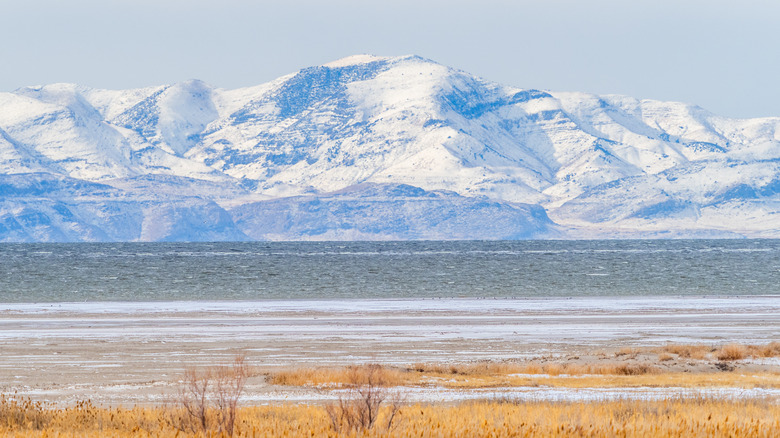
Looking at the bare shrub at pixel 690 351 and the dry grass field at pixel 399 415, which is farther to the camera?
the bare shrub at pixel 690 351

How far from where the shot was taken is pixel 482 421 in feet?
52.7

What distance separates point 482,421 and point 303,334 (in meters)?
24.2

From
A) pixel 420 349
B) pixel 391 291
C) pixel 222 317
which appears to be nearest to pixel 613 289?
pixel 391 291

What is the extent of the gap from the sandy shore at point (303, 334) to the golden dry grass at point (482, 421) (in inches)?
157

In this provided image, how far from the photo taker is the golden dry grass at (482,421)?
15234 mm

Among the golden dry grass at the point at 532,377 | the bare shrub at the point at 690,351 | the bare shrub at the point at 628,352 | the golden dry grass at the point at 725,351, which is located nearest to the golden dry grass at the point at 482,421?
the golden dry grass at the point at 532,377

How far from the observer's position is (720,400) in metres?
20.4

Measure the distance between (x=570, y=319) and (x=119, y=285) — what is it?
1986 inches

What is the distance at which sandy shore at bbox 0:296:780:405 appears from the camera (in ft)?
88.9

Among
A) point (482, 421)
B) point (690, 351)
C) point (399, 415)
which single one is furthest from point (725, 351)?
point (482, 421)

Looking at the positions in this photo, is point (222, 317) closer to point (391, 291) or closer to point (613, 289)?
point (391, 291)

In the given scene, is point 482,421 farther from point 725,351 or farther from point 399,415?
point 725,351

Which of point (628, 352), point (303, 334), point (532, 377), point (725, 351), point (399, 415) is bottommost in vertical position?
point (303, 334)

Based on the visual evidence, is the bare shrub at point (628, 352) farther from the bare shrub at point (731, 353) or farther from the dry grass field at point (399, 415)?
the dry grass field at point (399, 415)
